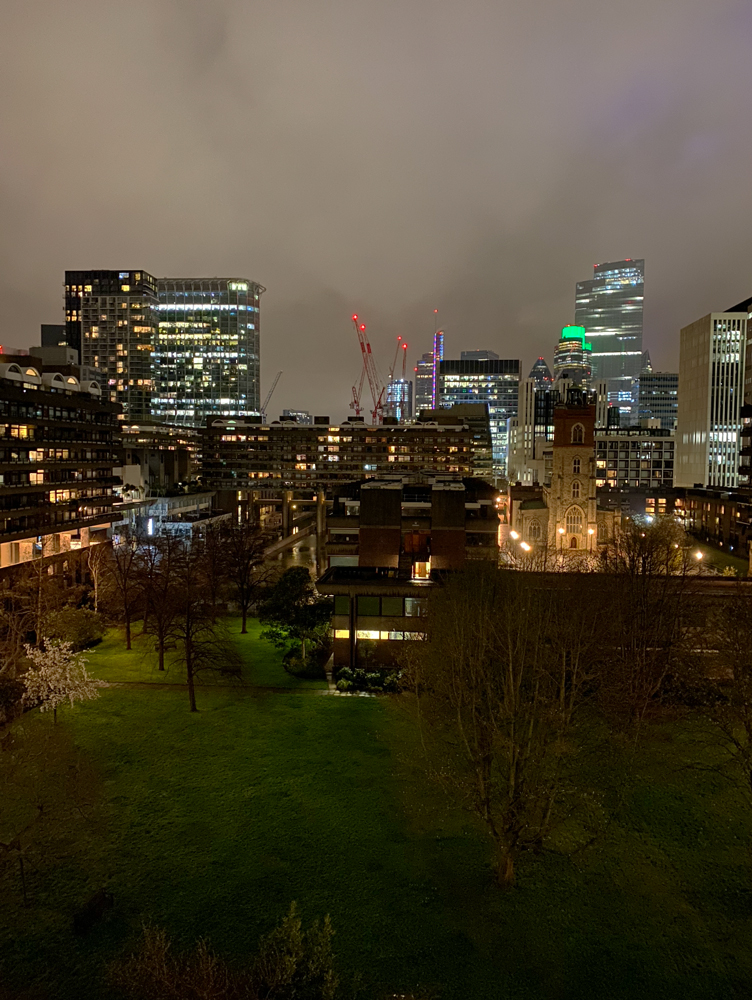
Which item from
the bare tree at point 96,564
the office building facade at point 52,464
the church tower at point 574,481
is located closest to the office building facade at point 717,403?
the church tower at point 574,481

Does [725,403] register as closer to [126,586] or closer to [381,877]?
[126,586]

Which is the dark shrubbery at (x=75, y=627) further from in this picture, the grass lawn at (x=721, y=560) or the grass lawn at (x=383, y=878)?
the grass lawn at (x=721, y=560)

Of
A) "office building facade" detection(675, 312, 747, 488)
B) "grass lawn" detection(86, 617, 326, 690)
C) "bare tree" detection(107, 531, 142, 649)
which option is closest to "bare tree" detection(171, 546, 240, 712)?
"grass lawn" detection(86, 617, 326, 690)

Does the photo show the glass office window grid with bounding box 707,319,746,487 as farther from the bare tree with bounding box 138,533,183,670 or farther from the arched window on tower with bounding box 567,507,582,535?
the bare tree with bounding box 138,533,183,670

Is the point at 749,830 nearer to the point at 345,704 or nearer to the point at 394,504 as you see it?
the point at 345,704

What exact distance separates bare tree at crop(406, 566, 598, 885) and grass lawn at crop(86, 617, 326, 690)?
10459 mm

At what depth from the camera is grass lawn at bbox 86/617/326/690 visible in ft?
114

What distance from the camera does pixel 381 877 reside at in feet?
63.5

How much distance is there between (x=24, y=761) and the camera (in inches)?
698

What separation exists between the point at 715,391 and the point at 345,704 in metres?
112

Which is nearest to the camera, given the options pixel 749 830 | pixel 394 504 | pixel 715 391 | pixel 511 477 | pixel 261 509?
pixel 749 830

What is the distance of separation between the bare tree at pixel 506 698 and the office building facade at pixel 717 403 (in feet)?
336

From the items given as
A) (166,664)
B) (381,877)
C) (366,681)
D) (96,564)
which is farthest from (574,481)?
(381,877)

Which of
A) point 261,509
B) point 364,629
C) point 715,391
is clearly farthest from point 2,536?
point 715,391
